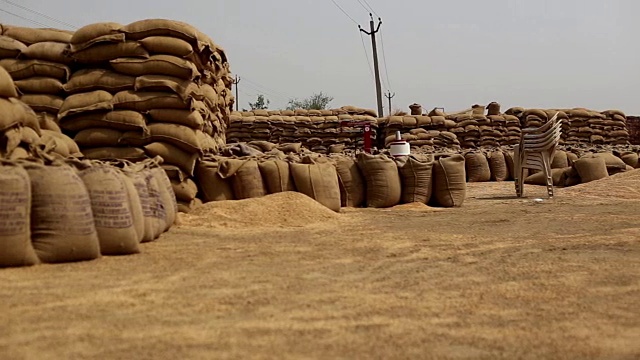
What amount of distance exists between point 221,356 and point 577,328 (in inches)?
41.7

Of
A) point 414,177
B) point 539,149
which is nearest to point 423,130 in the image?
point 539,149

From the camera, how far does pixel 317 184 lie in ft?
18.1

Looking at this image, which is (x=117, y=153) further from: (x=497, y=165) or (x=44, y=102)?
(x=497, y=165)

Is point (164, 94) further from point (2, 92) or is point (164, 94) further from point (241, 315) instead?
point (241, 315)

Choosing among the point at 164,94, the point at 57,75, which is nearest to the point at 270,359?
the point at 164,94

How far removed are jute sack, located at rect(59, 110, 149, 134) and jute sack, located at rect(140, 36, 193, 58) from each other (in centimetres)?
57

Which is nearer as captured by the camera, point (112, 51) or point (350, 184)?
point (112, 51)

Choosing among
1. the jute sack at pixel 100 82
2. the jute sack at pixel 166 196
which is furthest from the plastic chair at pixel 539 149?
the jute sack at pixel 100 82

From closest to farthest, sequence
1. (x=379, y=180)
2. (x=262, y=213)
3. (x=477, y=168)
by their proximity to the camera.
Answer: (x=262, y=213), (x=379, y=180), (x=477, y=168)

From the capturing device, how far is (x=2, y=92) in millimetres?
3676

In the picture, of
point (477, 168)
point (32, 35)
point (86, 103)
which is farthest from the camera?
point (477, 168)

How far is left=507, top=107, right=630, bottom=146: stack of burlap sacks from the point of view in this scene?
15750 millimetres

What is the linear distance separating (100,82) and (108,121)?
381 millimetres

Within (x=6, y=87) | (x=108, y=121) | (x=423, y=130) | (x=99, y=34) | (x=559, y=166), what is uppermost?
(x=99, y=34)
